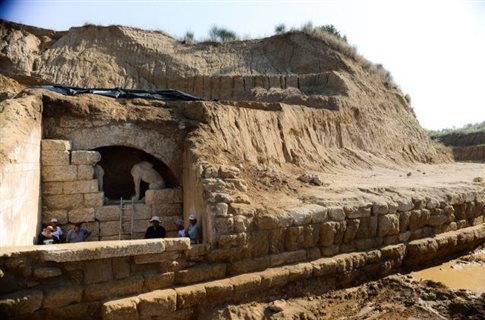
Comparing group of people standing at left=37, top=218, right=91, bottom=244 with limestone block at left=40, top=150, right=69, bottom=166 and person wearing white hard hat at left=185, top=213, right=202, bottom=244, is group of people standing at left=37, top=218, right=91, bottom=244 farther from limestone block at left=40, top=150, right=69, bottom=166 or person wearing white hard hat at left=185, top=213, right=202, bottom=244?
person wearing white hard hat at left=185, top=213, right=202, bottom=244

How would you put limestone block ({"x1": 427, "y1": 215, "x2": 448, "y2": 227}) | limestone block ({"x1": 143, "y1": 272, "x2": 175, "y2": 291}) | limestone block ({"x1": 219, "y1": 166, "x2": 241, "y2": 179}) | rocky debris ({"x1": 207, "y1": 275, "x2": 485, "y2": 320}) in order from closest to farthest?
limestone block ({"x1": 143, "y1": 272, "x2": 175, "y2": 291}) < rocky debris ({"x1": 207, "y1": 275, "x2": 485, "y2": 320}) < limestone block ({"x1": 219, "y1": 166, "x2": 241, "y2": 179}) < limestone block ({"x1": 427, "y1": 215, "x2": 448, "y2": 227})

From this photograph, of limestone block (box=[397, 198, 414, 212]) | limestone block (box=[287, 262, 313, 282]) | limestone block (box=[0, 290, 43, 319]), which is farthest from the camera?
limestone block (box=[397, 198, 414, 212])

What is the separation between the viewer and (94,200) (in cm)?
675

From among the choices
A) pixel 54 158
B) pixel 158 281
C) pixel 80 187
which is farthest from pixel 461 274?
pixel 54 158

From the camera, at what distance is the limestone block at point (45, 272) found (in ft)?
13.1

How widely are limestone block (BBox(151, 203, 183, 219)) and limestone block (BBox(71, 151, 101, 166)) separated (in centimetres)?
128

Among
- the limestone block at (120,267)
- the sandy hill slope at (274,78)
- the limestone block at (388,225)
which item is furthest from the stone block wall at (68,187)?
the limestone block at (388,225)

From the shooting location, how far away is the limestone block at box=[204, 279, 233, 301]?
15.5 feet

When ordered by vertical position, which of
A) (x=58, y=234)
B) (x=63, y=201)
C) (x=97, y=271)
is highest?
(x=63, y=201)

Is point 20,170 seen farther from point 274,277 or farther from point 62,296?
point 274,277

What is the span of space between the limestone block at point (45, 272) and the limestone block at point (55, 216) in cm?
273

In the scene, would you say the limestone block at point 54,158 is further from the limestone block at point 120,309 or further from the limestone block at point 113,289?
the limestone block at point 120,309

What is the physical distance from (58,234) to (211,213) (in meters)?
2.84

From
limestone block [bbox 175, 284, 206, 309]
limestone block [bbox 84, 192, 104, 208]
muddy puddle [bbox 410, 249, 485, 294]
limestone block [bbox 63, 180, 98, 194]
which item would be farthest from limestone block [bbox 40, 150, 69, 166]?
muddy puddle [bbox 410, 249, 485, 294]
